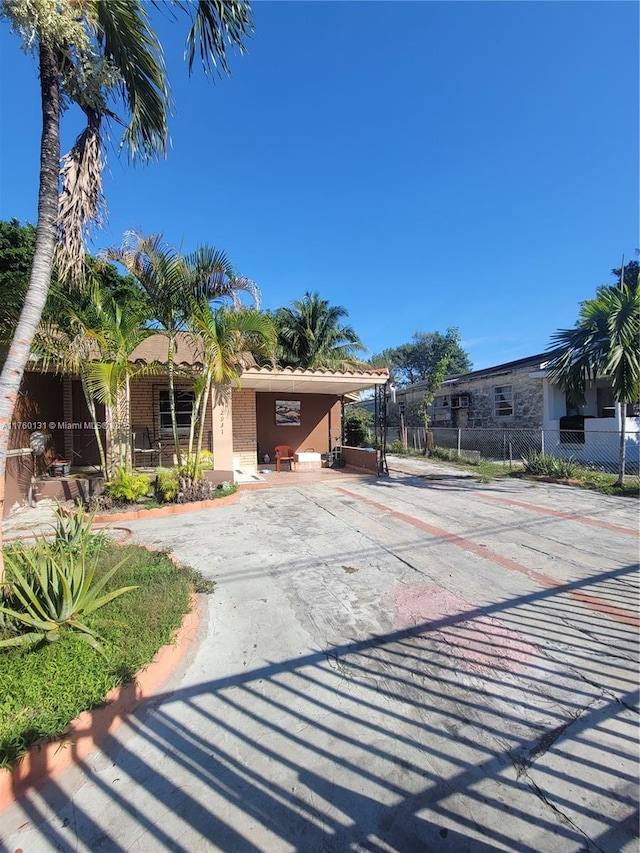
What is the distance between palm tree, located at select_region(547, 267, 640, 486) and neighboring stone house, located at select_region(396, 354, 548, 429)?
19.7 ft

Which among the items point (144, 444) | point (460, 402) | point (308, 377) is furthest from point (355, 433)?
point (144, 444)

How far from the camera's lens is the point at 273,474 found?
12.1 m

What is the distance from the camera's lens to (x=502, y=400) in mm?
17703

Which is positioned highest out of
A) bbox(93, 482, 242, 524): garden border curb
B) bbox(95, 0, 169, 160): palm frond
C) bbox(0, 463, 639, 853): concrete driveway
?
bbox(95, 0, 169, 160): palm frond

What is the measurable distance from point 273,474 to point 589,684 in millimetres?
10093

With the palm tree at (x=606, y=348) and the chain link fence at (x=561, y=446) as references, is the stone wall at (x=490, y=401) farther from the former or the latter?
the palm tree at (x=606, y=348)

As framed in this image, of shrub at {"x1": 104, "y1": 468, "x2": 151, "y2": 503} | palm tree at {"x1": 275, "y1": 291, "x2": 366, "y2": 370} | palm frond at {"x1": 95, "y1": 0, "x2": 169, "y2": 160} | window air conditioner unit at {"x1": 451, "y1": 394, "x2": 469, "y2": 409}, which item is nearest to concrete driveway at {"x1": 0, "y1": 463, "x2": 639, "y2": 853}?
shrub at {"x1": 104, "y1": 468, "x2": 151, "y2": 503}

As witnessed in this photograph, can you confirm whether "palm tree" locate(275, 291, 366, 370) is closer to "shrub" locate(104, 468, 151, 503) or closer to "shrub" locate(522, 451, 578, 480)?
"shrub" locate(522, 451, 578, 480)

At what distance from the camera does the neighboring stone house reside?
52.5 feet

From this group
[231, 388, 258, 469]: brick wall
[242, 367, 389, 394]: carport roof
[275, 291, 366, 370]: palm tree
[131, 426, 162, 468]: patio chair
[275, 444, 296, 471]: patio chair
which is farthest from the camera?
[275, 291, 366, 370]: palm tree

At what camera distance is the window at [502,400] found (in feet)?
56.6

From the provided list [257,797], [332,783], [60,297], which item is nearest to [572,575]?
[332,783]

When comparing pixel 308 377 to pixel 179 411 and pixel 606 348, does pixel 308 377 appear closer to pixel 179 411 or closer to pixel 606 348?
pixel 179 411

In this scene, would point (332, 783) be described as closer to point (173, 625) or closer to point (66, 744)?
point (66, 744)
